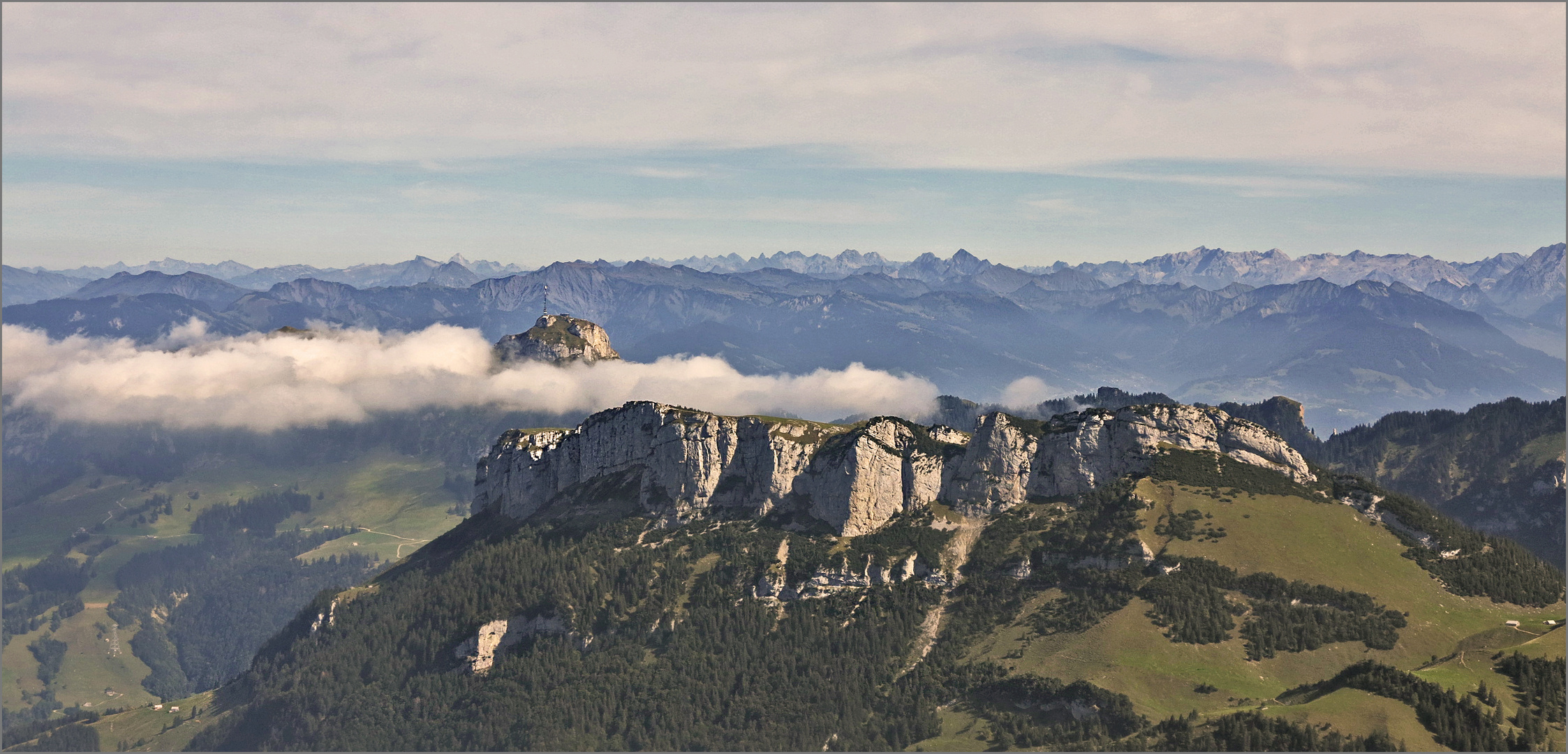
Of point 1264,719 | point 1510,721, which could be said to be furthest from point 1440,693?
point 1264,719

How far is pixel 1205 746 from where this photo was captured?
200 metres

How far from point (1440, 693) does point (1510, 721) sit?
12387 mm

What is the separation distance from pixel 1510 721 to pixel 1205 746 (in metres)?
53.9

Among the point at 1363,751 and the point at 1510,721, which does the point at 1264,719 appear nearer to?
the point at 1363,751

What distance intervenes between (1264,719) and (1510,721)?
4290cm

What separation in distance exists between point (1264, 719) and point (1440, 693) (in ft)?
104

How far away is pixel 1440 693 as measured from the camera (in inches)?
7771

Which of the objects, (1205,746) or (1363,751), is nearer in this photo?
(1363,751)

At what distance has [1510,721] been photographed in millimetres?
195250

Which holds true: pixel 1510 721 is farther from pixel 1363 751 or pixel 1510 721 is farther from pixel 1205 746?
pixel 1205 746

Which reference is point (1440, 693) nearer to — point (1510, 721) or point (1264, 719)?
point (1510, 721)

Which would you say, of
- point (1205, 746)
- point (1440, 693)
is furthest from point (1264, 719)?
point (1440, 693)

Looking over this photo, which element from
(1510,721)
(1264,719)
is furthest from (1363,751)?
(1510,721)

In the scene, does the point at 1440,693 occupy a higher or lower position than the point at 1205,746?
higher
